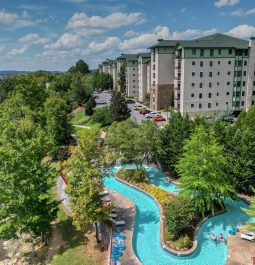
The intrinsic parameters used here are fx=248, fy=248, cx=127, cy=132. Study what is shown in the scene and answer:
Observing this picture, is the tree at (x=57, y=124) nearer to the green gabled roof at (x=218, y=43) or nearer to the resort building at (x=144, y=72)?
the green gabled roof at (x=218, y=43)

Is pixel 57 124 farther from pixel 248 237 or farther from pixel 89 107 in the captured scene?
pixel 248 237

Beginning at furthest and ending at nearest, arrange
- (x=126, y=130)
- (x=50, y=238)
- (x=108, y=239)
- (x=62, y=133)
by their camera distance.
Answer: (x=62, y=133) → (x=126, y=130) → (x=50, y=238) → (x=108, y=239)

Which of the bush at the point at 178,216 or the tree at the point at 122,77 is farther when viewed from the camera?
the tree at the point at 122,77

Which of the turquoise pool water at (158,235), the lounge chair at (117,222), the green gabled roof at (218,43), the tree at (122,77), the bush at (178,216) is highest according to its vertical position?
the green gabled roof at (218,43)

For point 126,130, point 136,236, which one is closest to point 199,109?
point 126,130

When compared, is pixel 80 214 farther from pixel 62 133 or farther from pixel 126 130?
pixel 62 133

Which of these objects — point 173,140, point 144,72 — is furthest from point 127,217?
point 144,72

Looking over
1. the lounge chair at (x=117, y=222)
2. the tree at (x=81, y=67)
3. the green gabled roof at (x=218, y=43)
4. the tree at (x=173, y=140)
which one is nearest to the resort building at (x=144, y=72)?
the green gabled roof at (x=218, y=43)
